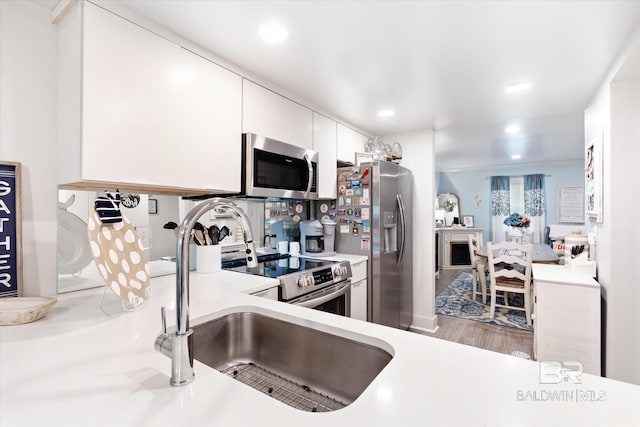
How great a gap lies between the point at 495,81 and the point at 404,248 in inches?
66.3

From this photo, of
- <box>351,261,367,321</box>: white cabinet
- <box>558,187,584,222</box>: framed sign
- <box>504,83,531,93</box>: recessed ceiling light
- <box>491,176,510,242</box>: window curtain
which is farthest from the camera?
<box>491,176,510,242</box>: window curtain

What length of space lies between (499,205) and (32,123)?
779 centimetres

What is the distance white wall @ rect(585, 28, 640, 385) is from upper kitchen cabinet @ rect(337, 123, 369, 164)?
76.1 inches

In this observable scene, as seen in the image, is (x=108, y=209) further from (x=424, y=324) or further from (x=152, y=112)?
(x=424, y=324)

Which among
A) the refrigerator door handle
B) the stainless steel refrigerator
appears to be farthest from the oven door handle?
the refrigerator door handle

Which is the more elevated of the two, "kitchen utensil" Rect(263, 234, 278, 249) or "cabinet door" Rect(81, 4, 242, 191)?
"cabinet door" Rect(81, 4, 242, 191)

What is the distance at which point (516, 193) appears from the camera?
6898mm

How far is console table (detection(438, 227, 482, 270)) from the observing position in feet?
22.1

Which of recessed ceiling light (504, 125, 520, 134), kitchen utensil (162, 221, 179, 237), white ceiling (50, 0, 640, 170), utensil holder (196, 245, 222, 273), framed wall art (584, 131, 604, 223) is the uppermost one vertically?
recessed ceiling light (504, 125, 520, 134)

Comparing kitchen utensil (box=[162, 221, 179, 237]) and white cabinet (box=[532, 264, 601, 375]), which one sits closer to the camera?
kitchen utensil (box=[162, 221, 179, 237])

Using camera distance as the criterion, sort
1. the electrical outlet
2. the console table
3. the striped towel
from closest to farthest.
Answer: the striped towel < the electrical outlet < the console table

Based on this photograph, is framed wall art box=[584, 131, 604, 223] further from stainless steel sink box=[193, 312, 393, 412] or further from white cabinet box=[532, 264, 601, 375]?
stainless steel sink box=[193, 312, 393, 412]

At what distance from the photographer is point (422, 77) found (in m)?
2.06

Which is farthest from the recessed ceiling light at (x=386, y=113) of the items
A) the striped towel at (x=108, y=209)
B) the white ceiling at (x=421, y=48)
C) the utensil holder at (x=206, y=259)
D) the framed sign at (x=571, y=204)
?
the framed sign at (x=571, y=204)
